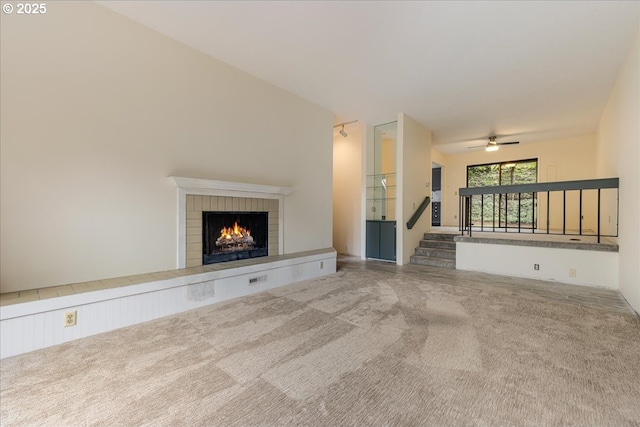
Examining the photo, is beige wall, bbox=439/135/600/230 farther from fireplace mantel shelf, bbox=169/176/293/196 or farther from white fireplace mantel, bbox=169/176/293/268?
white fireplace mantel, bbox=169/176/293/268

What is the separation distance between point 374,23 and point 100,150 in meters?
Answer: 3.14

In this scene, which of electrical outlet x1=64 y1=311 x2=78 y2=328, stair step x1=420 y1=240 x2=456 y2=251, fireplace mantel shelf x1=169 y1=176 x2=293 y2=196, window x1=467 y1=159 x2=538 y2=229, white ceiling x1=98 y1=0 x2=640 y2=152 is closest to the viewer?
electrical outlet x1=64 y1=311 x2=78 y2=328

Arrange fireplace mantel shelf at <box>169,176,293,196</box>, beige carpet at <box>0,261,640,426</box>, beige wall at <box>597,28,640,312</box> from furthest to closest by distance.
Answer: fireplace mantel shelf at <box>169,176,293,196</box>, beige wall at <box>597,28,640,312</box>, beige carpet at <box>0,261,640,426</box>

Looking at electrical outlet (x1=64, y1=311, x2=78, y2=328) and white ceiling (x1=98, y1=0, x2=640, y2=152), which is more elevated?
white ceiling (x1=98, y1=0, x2=640, y2=152)

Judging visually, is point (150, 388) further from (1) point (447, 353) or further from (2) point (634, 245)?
(2) point (634, 245)

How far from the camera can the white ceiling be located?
8.88 feet

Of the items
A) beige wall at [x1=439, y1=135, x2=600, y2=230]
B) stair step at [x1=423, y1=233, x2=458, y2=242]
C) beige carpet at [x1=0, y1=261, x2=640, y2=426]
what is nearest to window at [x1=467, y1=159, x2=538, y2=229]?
beige wall at [x1=439, y1=135, x2=600, y2=230]

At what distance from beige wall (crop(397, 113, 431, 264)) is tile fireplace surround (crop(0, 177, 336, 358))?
1.92 meters

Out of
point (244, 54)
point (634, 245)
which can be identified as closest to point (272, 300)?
point (244, 54)

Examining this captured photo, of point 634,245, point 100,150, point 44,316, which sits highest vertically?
point 100,150

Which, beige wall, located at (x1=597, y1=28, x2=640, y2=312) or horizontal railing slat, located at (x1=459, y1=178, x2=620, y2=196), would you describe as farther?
horizontal railing slat, located at (x1=459, y1=178, x2=620, y2=196)

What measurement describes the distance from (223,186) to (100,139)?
1.32 meters

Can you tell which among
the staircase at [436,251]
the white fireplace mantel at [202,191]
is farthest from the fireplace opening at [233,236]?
the staircase at [436,251]

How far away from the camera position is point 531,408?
1.51 meters
